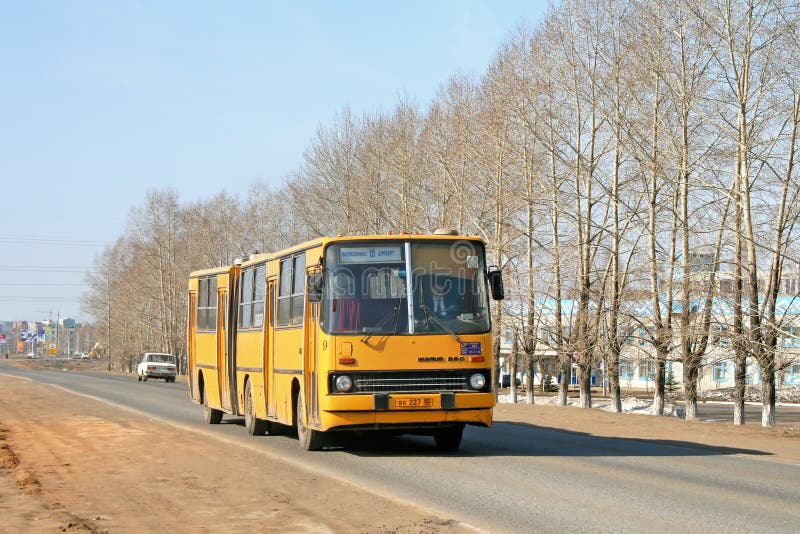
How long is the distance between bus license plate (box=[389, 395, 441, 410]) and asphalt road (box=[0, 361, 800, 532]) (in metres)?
0.76

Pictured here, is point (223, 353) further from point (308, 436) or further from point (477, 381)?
point (477, 381)

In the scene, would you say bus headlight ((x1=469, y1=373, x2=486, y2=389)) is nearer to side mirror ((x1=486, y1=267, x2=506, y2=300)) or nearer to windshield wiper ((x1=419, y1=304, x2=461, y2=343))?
windshield wiper ((x1=419, y1=304, x2=461, y2=343))

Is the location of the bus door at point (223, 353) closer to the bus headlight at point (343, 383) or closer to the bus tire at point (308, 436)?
the bus tire at point (308, 436)

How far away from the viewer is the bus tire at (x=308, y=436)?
1788 cm

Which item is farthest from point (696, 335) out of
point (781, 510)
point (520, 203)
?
point (781, 510)

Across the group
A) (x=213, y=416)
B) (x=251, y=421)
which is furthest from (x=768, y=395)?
(x=251, y=421)

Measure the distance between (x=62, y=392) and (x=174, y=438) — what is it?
76.4 feet

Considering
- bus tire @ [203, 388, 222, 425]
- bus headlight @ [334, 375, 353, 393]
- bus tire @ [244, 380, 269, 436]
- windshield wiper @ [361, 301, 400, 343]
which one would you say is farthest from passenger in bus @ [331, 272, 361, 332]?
bus tire @ [203, 388, 222, 425]

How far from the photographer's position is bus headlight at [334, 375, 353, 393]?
16359 millimetres

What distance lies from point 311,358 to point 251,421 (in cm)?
502

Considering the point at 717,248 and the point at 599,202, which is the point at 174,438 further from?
the point at 599,202

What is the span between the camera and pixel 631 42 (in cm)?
3441

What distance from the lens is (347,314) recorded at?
1669cm

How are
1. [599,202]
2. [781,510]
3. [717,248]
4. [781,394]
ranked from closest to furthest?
[781,510] < [717,248] < [599,202] < [781,394]
